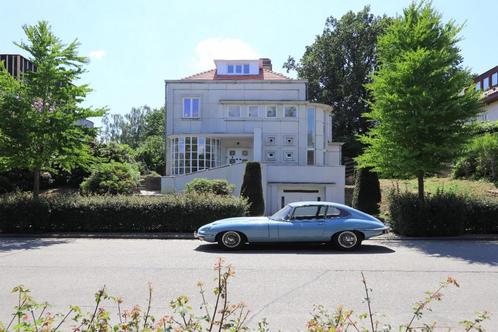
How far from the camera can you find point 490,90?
43.9 meters

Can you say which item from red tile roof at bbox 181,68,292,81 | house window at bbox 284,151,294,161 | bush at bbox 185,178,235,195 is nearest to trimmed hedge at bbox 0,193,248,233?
bush at bbox 185,178,235,195

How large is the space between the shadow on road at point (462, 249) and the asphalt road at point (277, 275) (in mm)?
23

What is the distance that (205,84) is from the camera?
118 feet

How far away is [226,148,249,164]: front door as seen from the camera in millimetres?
36656

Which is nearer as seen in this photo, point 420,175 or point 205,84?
point 420,175

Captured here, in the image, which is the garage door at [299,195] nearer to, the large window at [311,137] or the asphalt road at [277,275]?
the large window at [311,137]

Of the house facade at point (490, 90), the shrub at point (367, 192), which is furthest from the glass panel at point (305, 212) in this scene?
the house facade at point (490, 90)

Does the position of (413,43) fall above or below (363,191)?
above

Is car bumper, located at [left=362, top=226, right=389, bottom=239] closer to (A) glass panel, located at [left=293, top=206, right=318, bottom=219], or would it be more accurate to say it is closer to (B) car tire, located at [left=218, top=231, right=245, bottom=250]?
(A) glass panel, located at [left=293, top=206, right=318, bottom=219]

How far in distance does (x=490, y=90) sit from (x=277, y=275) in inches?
1641

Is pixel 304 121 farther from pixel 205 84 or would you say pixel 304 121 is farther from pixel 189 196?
pixel 189 196

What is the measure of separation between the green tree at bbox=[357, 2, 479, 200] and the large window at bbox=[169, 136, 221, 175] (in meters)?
19.6

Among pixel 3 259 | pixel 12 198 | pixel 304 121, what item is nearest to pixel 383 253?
pixel 3 259

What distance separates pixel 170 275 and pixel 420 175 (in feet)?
34.5
